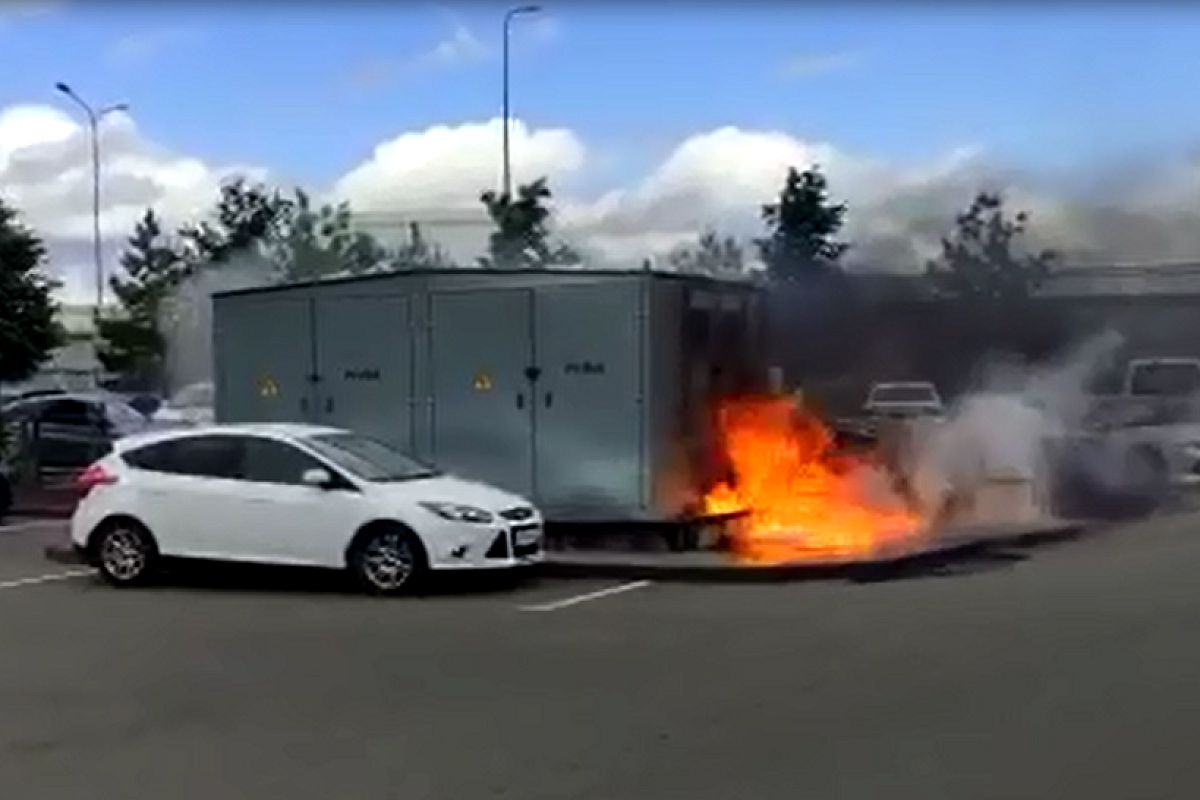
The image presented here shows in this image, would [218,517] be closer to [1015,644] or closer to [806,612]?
[806,612]

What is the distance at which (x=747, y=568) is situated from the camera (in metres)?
16.2

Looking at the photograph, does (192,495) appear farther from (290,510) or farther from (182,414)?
(182,414)

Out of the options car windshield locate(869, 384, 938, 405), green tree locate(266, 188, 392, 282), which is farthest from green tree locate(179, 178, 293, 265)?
car windshield locate(869, 384, 938, 405)

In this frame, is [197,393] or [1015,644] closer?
[1015,644]

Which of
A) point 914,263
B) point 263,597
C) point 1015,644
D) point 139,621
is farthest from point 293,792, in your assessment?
point 914,263

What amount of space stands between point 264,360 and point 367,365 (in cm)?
119

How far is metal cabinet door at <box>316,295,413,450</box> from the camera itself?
19172 millimetres

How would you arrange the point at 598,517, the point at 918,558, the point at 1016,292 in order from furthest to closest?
the point at 1016,292
the point at 598,517
the point at 918,558

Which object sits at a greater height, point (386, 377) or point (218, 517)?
point (386, 377)

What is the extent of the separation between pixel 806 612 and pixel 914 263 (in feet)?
34.1

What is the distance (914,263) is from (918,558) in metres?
6.94

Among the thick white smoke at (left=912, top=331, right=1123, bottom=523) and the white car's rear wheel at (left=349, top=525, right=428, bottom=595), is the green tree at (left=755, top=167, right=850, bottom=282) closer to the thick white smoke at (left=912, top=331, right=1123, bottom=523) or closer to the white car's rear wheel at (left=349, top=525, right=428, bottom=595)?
the thick white smoke at (left=912, top=331, right=1123, bottom=523)

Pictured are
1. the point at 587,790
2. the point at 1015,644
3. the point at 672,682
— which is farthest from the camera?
the point at 1015,644

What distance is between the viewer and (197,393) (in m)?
30.8
